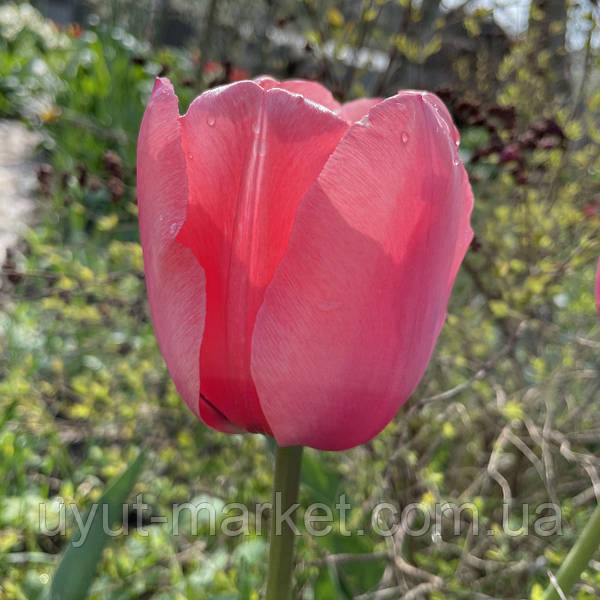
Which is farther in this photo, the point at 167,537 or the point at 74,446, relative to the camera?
the point at 74,446

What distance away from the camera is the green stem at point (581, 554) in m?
0.38

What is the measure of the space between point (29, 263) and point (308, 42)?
1.02m

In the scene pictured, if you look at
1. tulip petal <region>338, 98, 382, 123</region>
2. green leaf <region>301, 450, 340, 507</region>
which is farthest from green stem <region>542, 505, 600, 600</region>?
green leaf <region>301, 450, 340, 507</region>

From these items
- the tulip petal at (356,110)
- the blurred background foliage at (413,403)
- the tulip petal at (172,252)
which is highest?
the tulip petal at (356,110)

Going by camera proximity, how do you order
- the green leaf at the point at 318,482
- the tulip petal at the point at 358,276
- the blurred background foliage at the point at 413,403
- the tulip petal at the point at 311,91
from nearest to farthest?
the tulip petal at the point at 358,276 → the tulip petal at the point at 311,91 → the green leaf at the point at 318,482 → the blurred background foliage at the point at 413,403

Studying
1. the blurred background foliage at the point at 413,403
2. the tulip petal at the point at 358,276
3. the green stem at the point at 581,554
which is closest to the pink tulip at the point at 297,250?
the tulip petal at the point at 358,276

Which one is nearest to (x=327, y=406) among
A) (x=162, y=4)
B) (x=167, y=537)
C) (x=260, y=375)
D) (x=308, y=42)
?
(x=260, y=375)

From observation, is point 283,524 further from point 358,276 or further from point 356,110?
point 356,110

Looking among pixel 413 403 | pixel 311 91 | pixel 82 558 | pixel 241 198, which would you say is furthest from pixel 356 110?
pixel 413 403

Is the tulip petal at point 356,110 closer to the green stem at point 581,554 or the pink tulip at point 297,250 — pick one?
the pink tulip at point 297,250

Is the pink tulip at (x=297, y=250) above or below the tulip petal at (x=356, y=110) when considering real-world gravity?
below

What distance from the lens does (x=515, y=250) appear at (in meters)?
1.51

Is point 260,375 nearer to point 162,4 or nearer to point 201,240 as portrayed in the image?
point 201,240

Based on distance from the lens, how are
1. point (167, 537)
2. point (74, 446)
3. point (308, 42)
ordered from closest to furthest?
point (167, 537) → point (308, 42) → point (74, 446)
